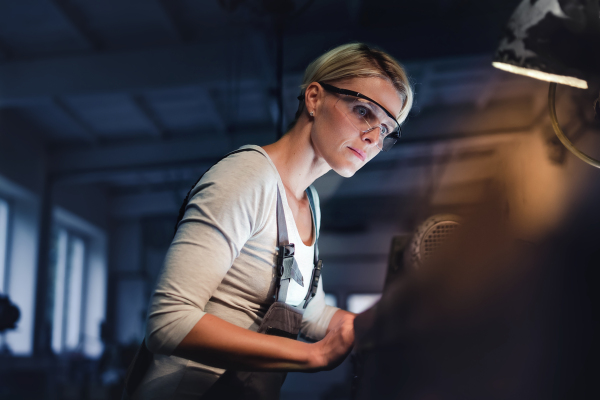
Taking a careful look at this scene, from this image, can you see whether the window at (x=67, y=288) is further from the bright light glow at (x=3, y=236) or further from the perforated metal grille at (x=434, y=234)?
the perforated metal grille at (x=434, y=234)

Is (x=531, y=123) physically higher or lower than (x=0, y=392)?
higher

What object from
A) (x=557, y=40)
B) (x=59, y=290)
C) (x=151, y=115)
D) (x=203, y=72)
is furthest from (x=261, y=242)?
(x=59, y=290)

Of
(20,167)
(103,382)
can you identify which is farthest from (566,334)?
(20,167)

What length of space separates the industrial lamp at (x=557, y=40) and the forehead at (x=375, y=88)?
28 cm

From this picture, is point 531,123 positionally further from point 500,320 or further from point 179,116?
point 500,320

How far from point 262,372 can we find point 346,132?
1.92 ft

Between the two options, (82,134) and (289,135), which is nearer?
(289,135)

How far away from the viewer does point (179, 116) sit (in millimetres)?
5844

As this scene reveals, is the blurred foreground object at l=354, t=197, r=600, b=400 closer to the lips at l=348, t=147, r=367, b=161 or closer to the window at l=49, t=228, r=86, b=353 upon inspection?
the lips at l=348, t=147, r=367, b=161

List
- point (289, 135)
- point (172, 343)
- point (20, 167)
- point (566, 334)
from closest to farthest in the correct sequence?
point (566, 334) → point (172, 343) → point (289, 135) → point (20, 167)

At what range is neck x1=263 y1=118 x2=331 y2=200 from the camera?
1.11 m

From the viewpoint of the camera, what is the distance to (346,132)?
1.09 metres

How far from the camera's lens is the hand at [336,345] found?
69 centimetres

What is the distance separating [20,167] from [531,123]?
7.00m
